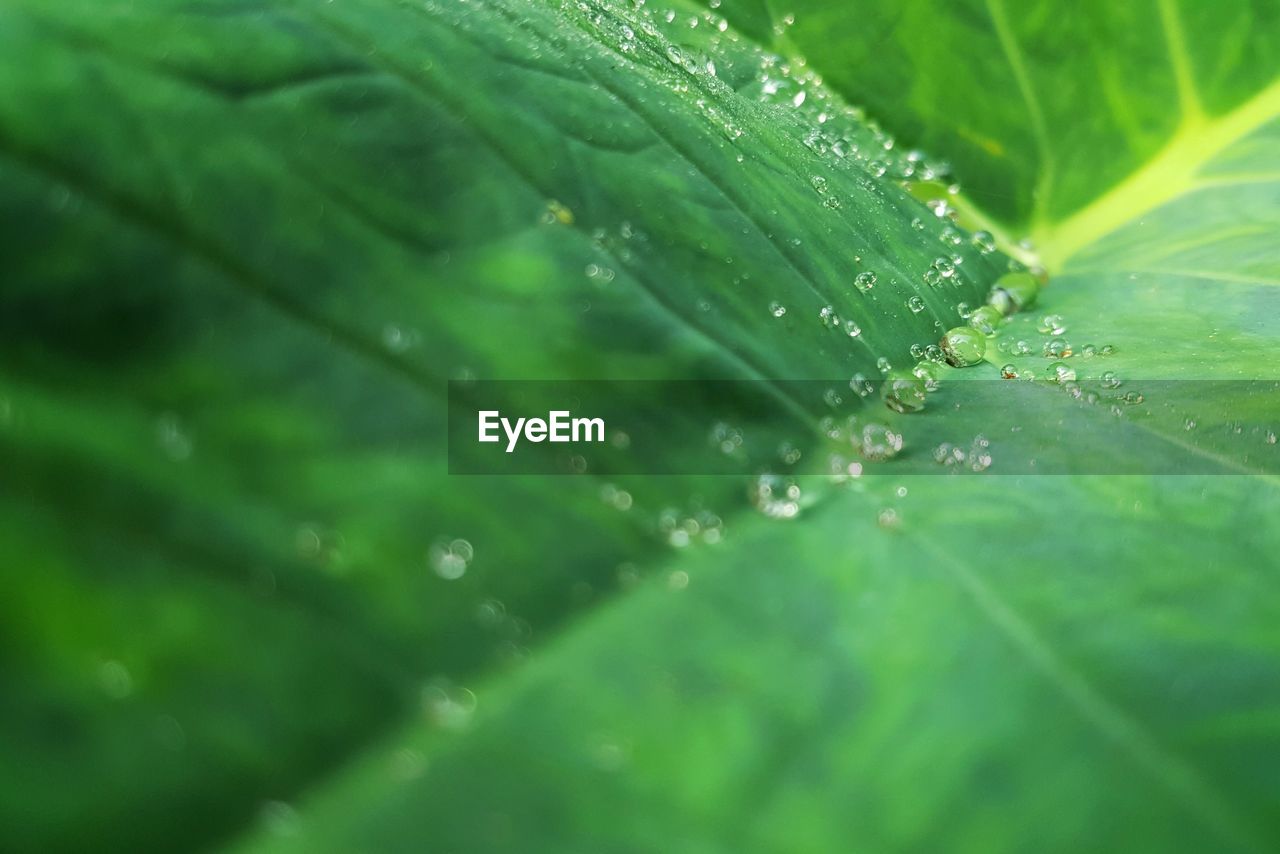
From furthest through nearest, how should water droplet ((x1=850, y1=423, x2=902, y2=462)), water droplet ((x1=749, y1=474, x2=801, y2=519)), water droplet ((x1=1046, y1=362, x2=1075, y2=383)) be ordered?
water droplet ((x1=1046, y1=362, x2=1075, y2=383)) → water droplet ((x1=850, y1=423, x2=902, y2=462)) → water droplet ((x1=749, y1=474, x2=801, y2=519))

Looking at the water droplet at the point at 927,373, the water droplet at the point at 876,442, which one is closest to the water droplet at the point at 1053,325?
the water droplet at the point at 927,373

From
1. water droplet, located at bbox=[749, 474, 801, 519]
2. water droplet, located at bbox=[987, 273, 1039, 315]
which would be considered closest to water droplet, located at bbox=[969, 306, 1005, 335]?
water droplet, located at bbox=[987, 273, 1039, 315]

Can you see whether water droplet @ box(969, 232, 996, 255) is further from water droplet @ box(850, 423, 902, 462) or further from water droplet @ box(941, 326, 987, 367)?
water droplet @ box(850, 423, 902, 462)

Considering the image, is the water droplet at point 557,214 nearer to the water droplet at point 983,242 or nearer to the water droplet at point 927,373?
the water droplet at point 927,373

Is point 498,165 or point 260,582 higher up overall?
point 498,165

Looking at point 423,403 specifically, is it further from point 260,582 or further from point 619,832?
point 619,832

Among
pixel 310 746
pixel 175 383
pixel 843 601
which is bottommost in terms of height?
pixel 310 746

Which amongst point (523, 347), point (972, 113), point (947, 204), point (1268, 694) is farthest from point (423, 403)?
point (972, 113)

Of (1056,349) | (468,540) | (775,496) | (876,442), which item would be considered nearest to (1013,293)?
(1056,349)
